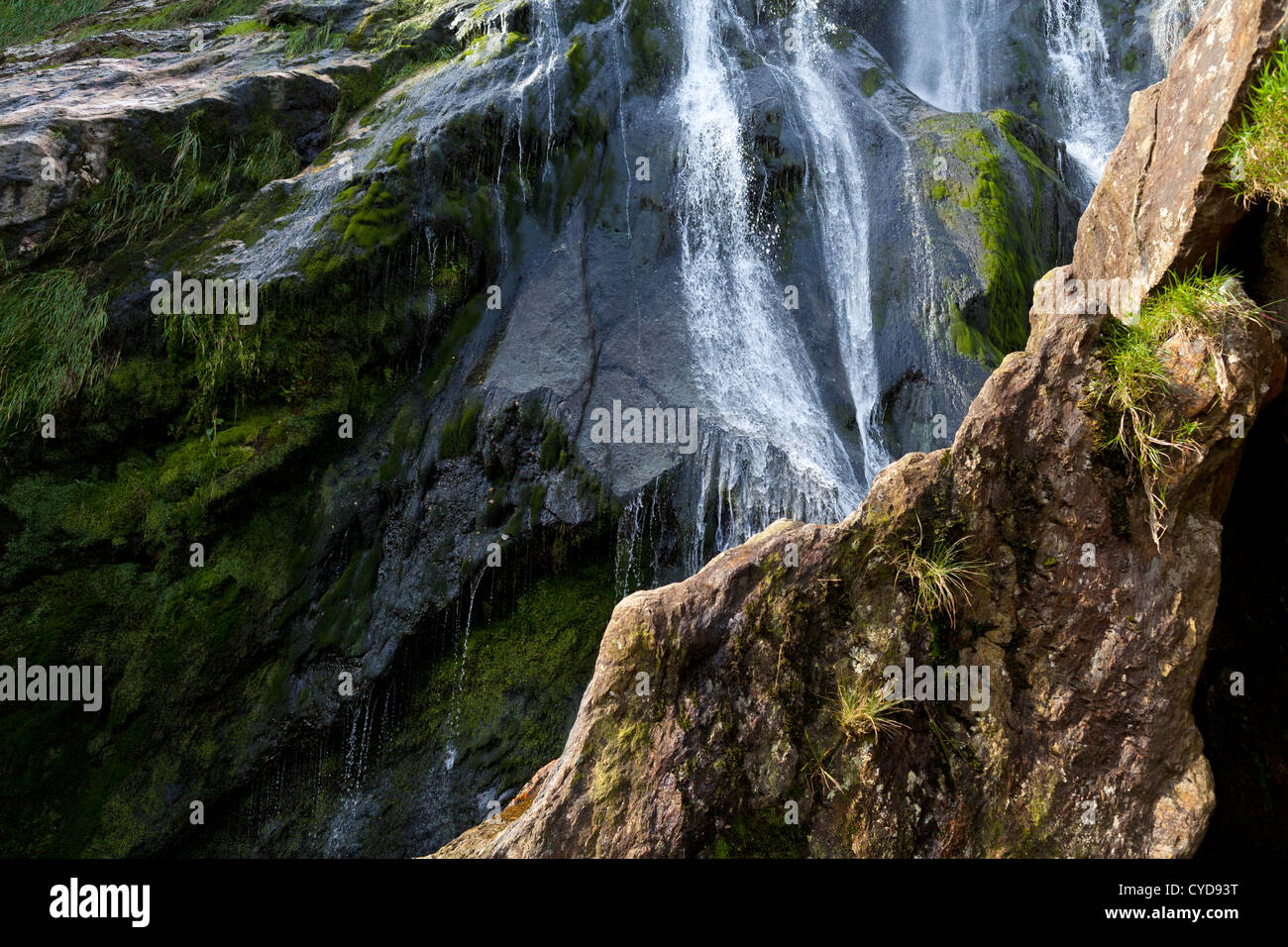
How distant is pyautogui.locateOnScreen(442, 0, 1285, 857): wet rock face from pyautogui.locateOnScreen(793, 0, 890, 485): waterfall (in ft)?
15.6

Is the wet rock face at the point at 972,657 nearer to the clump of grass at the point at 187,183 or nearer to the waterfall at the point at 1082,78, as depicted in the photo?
the clump of grass at the point at 187,183

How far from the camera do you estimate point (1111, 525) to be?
3373 mm

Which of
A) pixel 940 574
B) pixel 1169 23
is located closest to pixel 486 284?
pixel 940 574

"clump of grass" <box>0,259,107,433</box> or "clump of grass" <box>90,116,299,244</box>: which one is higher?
"clump of grass" <box>90,116,299,244</box>

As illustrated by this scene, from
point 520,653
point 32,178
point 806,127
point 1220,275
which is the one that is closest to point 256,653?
point 520,653

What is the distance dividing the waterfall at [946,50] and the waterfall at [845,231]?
5.91 meters

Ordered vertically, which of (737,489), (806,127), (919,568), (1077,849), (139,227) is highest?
(806,127)

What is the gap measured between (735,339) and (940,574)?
20.0 feet

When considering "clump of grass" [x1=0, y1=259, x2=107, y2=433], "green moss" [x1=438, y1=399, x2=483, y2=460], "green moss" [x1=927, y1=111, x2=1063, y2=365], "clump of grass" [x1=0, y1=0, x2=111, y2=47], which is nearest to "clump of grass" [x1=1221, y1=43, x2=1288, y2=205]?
"green moss" [x1=927, y1=111, x2=1063, y2=365]

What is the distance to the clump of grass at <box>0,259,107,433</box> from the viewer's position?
6348mm

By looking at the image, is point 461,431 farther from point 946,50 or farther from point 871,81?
point 946,50

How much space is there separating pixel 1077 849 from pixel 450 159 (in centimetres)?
901

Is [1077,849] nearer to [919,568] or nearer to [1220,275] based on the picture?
[919,568]

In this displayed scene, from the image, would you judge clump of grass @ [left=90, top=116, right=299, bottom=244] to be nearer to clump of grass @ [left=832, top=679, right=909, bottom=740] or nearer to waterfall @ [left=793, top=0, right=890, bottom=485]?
waterfall @ [left=793, top=0, right=890, bottom=485]
